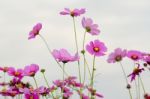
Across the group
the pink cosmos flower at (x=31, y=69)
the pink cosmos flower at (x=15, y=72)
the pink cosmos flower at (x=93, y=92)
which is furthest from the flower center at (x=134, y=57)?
the pink cosmos flower at (x=15, y=72)

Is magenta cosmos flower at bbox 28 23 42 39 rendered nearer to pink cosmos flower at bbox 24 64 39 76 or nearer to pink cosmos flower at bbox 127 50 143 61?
pink cosmos flower at bbox 24 64 39 76

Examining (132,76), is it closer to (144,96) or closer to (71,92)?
(144,96)

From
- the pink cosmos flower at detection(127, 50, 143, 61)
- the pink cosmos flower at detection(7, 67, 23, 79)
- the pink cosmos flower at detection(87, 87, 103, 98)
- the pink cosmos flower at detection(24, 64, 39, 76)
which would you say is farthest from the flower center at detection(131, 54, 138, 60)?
the pink cosmos flower at detection(7, 67, 23, 79)

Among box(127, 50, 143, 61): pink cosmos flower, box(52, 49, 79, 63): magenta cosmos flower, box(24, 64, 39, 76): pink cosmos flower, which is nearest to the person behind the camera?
box(52, 49, 79, 63): magenta cosmos flower

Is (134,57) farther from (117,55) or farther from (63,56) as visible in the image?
(63,56)

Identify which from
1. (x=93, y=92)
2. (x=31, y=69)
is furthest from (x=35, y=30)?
(x=93, y=92)

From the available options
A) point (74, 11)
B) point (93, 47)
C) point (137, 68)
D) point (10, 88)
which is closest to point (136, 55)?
point (137, 68)
